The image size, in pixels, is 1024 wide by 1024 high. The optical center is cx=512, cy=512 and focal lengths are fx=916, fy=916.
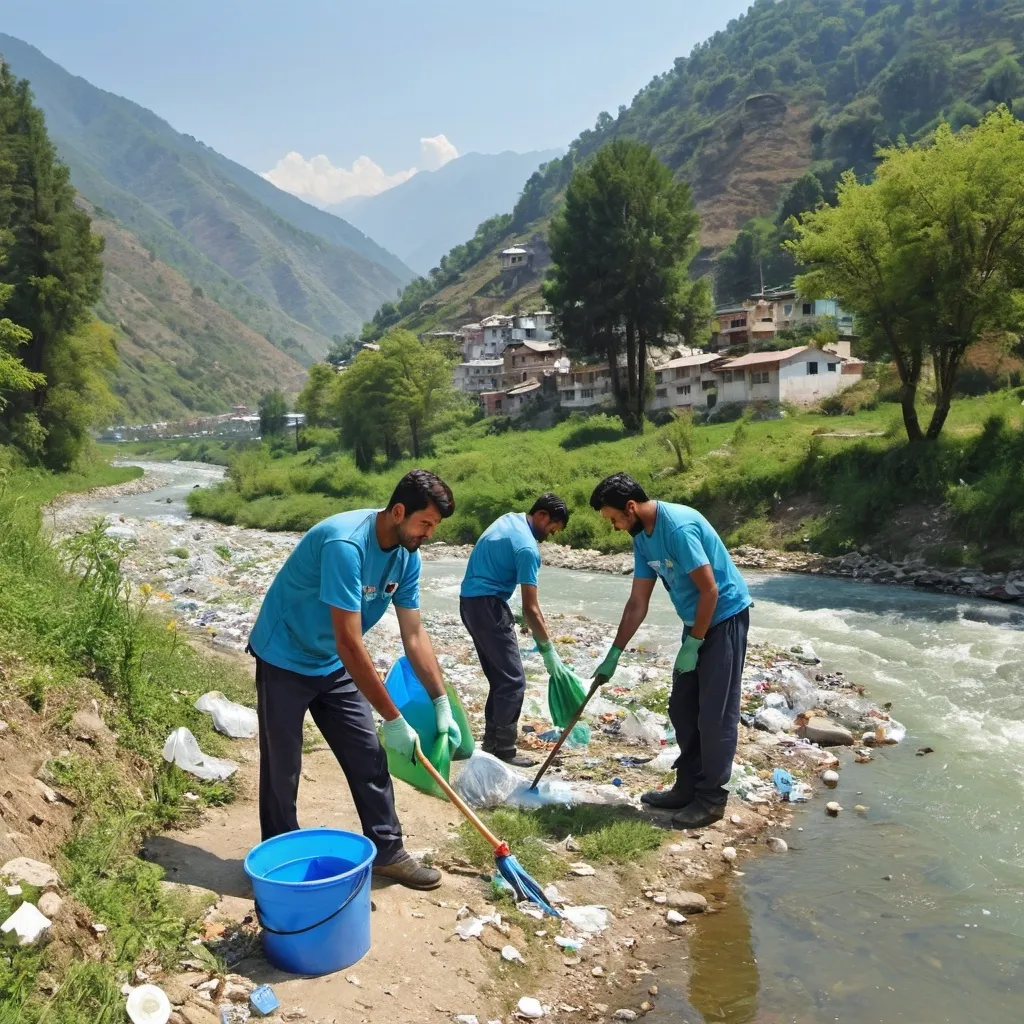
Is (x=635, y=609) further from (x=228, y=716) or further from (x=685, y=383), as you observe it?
(x=685, y=383)

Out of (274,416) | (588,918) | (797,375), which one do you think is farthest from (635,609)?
(274,416)

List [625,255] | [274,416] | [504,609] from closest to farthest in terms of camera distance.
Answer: [504,609]
[625,255]
[274,416]

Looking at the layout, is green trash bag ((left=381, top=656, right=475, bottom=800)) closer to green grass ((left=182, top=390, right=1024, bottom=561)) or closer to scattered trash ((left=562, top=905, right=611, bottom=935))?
scattered trash ((left=562, top=905, right=611, bottom=935))

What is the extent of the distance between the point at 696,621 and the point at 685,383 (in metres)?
42.4

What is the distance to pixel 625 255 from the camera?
3619cm

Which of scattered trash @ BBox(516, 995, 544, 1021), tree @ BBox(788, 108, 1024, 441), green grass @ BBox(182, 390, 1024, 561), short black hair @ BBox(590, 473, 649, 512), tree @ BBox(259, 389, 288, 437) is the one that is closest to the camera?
scattered trash @ BBox(516, 995, 544, 1021)

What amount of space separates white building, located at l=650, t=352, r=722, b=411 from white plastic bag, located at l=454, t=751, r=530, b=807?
39.9 metres

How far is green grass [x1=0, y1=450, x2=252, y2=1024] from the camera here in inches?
126

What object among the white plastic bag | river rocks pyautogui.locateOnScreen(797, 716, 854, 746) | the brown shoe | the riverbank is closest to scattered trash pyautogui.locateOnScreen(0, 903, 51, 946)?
the riverbank

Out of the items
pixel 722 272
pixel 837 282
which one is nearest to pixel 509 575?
pixel 837 282

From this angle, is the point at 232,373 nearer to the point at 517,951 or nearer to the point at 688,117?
the point at 688,117

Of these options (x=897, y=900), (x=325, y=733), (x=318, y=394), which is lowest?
(x=897, y=900)

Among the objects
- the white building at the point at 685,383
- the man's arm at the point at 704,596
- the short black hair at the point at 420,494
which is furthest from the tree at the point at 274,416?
the short black hair at the point at 420,494

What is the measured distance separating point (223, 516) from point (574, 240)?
17.9 m
